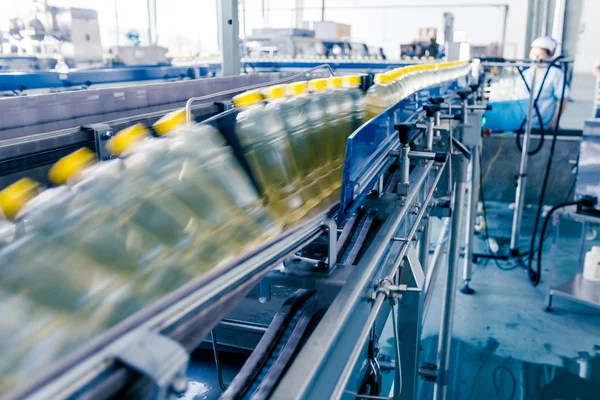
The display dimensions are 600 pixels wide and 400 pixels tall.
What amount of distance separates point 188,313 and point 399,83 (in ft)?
4.42

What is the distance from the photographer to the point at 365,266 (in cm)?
75

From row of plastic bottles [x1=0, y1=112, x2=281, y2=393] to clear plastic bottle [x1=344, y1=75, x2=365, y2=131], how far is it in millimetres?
625

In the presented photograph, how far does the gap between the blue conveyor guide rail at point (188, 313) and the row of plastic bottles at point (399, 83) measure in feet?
1.73

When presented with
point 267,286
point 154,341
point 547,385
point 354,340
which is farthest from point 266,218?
point 547,385

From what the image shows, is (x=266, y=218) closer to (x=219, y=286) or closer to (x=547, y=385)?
(x=219, y=286)

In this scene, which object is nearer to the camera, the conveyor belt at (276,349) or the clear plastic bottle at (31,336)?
the clear plastic bottle at (31,336)

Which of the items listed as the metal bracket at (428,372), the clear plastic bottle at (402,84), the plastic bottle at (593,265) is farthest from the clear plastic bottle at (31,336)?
the plastic bottle at (593,265)

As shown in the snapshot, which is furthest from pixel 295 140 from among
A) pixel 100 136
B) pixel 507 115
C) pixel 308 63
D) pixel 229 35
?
pixel 507 115

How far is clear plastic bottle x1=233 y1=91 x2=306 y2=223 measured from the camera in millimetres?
814

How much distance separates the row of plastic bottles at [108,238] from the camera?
0.44 meters

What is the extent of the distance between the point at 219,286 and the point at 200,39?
1057 centimetres

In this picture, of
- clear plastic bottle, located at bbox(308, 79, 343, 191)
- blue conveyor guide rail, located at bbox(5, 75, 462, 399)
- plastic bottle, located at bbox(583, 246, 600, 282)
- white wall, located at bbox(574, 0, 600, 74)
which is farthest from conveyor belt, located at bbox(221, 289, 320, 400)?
white wall, located at bbox(574, 0, 600, 74)

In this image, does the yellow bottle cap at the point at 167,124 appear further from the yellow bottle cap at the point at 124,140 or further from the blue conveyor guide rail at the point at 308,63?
the blue conveyor guide rail at the point at 308,63

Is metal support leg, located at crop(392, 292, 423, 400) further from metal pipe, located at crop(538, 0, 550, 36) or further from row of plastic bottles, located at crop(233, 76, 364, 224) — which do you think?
metal pipe, located at crop(538, 0, 550, 36)
